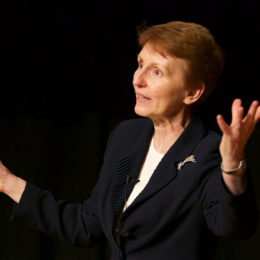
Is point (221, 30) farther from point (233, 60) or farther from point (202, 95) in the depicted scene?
point (202, 95)

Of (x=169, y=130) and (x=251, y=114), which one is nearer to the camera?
(x=251, y=114)

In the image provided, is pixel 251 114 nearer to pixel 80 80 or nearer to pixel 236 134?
pixel 236 134

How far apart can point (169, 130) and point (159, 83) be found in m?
0.14

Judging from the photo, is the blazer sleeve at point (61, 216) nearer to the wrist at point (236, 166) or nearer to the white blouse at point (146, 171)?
the white blouse at point (146, 171)

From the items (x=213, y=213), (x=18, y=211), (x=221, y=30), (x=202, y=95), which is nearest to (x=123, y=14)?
(x=221, y=30)

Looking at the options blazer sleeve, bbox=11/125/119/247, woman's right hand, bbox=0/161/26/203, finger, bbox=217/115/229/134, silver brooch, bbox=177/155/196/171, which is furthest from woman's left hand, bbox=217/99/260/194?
woman's right hand, bbox=0/161/26/203

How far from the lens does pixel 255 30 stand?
232cm

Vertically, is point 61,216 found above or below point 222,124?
below

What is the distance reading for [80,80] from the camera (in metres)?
2.50

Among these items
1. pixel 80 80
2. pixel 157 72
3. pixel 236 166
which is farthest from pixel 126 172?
pixel 80 80

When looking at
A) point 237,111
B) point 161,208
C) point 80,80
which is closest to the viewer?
point 237,111

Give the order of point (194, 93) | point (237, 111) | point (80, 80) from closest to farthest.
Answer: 1. point (237, 111)
2. point (194, 93)
3. point (80, 80)

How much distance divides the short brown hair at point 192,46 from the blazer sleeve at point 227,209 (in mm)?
289

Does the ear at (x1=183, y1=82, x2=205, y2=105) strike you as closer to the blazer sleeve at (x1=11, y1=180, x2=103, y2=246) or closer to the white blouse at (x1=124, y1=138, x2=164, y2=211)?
the white blouse at (x1=124, y1=138, x2=164, y2=211)
